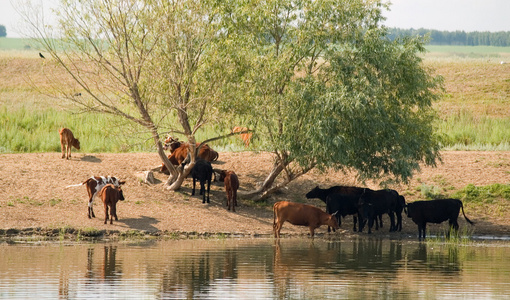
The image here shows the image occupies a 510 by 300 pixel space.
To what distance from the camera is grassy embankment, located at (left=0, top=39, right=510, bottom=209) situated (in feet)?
84.1

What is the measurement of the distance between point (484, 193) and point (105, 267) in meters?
13.8

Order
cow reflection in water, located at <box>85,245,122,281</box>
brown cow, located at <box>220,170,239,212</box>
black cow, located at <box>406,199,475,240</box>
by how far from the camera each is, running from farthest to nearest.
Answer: brown cow, located at <box>220,170,239,212</box> → black cow, located at <box>406,199,475,240</box> → cow reflection in water, located at <box>85,245,122,281</box>

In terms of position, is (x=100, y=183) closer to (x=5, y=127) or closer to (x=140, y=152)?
(x=140, y=152)

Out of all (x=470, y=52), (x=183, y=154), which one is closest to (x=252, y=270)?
(x=183, y=154)

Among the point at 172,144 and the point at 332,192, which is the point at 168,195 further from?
the point at 332,192

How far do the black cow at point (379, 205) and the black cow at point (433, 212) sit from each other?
0.55 meters

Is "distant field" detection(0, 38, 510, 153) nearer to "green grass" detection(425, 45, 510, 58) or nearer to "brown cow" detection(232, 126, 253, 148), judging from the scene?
"brown cow" detection(232, 126, 253, 148)

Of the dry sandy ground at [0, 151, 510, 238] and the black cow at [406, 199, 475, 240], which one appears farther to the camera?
the black cow at [406, 199, 475, 240]

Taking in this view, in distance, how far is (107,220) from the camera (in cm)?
2131

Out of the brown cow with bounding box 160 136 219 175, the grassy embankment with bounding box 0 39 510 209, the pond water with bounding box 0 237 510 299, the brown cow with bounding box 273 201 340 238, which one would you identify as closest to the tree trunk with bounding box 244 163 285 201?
the brown cow with bounding box 160 136 219 175

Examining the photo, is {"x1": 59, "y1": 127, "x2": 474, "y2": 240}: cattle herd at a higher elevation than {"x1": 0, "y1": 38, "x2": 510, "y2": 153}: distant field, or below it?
below

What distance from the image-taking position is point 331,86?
2222cm

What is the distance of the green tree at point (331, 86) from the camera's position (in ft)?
72.3

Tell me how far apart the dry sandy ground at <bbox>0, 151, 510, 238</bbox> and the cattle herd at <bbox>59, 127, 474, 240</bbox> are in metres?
0.38
